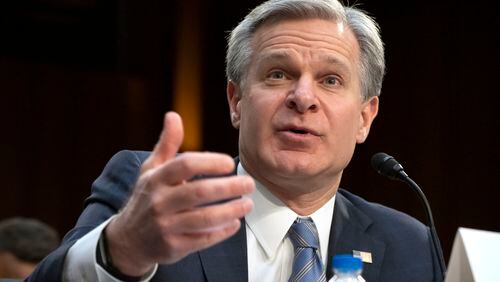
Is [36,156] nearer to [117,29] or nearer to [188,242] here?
[117,29]

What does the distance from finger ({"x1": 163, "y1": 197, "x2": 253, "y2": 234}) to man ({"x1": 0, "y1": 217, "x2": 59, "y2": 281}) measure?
291 cm

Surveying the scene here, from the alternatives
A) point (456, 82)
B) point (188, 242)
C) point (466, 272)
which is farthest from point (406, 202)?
point (188, 242)

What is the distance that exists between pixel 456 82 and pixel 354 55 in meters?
2.92

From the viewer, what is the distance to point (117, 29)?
6.17m

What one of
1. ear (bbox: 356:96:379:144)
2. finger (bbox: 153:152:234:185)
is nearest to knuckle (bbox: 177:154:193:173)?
finger (bbox: 153:152:234:185)

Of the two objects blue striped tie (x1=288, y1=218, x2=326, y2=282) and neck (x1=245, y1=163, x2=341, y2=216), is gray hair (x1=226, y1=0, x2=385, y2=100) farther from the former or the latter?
blue striped tie (x1=288, y1=218, x2=326, y2=282)

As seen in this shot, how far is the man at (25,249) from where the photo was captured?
4.02m

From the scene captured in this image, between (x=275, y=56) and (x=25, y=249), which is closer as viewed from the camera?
(x=275, y=56)

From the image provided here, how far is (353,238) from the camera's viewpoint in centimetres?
208

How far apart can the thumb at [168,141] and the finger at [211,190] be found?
99 mm

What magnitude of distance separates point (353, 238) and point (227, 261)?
0.36m

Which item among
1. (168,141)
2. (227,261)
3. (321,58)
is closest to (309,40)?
(321,58)

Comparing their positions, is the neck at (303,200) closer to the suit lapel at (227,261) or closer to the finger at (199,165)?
the suit lapel at (227,261)

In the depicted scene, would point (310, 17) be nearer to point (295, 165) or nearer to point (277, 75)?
point (277, 75)
